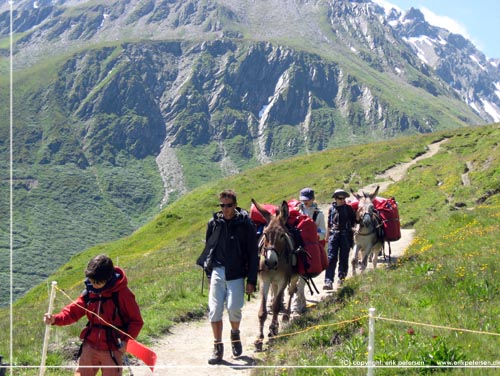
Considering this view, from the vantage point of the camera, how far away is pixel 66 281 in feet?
185

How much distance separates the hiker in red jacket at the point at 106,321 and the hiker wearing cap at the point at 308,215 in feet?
20.9

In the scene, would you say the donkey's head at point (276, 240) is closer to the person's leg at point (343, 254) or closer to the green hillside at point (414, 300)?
the green hillside at point (414, 300)

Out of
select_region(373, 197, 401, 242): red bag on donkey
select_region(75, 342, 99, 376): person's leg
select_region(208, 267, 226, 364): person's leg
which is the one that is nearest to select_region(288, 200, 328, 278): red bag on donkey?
select_region(208, 267, 226, 364): person's leg

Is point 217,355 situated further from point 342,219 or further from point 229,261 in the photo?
point 342,219

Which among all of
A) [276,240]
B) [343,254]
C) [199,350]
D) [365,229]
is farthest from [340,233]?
[199,350]

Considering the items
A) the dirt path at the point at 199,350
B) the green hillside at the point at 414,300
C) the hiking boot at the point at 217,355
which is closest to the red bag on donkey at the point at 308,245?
the green hillside at the point at 414,300

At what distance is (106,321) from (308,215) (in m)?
7.36

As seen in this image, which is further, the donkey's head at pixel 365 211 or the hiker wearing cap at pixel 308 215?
the donkey's head at pixel 365 211

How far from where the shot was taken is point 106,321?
773cm

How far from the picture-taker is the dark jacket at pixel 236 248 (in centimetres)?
1052

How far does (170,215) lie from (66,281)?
15545mm

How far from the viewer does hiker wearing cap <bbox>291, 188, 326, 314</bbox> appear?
13922 mm

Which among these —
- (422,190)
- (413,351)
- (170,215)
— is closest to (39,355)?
(413,351)

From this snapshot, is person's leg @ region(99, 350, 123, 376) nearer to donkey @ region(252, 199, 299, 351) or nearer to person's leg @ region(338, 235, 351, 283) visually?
donkey @ region(252, 199, 299, 351)
